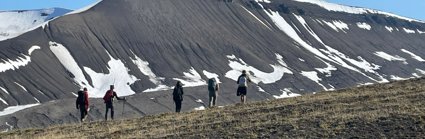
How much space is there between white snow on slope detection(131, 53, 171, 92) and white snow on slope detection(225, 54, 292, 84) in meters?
15.6

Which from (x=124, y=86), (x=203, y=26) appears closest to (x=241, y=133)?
(x=124, y=86)

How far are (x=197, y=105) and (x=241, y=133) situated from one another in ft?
306

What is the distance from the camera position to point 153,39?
15288 centimetres

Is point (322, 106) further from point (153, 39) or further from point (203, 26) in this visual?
point (203, 26)

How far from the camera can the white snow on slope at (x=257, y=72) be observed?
14338 cm

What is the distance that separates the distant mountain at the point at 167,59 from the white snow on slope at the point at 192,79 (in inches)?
7.5

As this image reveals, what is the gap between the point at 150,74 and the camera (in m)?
135

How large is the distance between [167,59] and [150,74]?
10192mm

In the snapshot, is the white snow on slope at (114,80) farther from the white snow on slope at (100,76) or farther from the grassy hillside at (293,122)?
the grassy hillside at (293,122)

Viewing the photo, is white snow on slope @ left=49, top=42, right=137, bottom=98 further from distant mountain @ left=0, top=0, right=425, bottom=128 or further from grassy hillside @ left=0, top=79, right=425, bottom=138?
grassy hillside @ left=0, top=79, right=425, bottom=138

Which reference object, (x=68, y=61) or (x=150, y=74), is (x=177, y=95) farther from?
(x=150, y=74)

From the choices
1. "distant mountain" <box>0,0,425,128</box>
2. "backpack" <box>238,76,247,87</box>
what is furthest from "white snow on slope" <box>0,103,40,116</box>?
"backpack" <box>238,76,247,87</box>

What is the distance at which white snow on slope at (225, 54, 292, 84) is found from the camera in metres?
143

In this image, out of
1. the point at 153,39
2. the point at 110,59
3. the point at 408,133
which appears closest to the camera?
the point at 408,133
